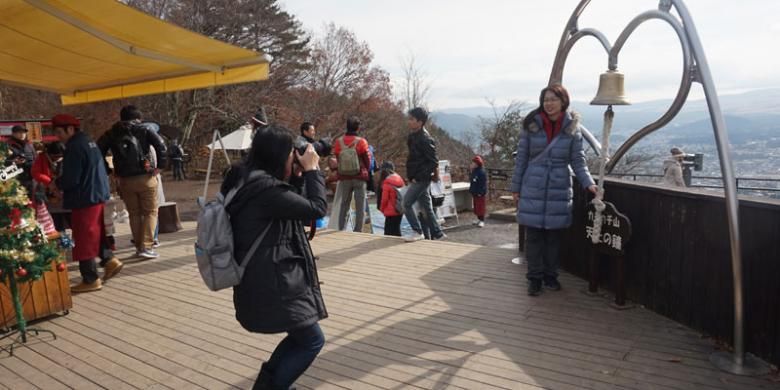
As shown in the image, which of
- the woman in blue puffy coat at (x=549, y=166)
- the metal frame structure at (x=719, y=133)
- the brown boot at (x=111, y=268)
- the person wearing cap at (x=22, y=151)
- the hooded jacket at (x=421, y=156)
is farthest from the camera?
the person wearing cap at (x=22, y=151)

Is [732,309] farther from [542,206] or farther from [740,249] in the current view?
[542,206]

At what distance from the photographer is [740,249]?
276cm

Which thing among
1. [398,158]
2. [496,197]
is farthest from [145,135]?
[398,158]

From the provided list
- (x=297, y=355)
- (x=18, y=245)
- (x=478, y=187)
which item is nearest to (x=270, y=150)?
(x=297, y=355)

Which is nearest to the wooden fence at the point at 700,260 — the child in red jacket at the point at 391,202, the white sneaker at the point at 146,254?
the child in red jacket at the point at 391,202

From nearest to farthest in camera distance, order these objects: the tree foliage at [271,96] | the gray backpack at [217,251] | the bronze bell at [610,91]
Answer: the gray backpack at [217,251], the bronze bell at [610,91], the tree foliage at [271,96]

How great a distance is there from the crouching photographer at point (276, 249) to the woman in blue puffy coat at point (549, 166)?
2.21 metres

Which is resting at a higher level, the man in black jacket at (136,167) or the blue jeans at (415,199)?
the man in black jacket at (136,167)

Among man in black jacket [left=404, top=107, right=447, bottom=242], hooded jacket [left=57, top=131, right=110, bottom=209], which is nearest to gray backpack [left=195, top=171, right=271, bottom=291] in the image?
hooded jacket [left=57, top=131, right=110, bottom=209]

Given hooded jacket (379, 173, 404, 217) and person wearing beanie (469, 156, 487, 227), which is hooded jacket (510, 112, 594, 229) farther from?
person wearing beanie (469, 156, 487, 227)

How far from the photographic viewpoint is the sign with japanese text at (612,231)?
3.67 m

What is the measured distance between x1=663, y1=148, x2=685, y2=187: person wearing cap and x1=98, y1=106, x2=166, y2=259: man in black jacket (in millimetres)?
8711

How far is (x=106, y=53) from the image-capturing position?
564 centimetres

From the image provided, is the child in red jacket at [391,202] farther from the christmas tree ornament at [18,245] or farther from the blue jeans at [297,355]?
the blue jeans at [297,355]
